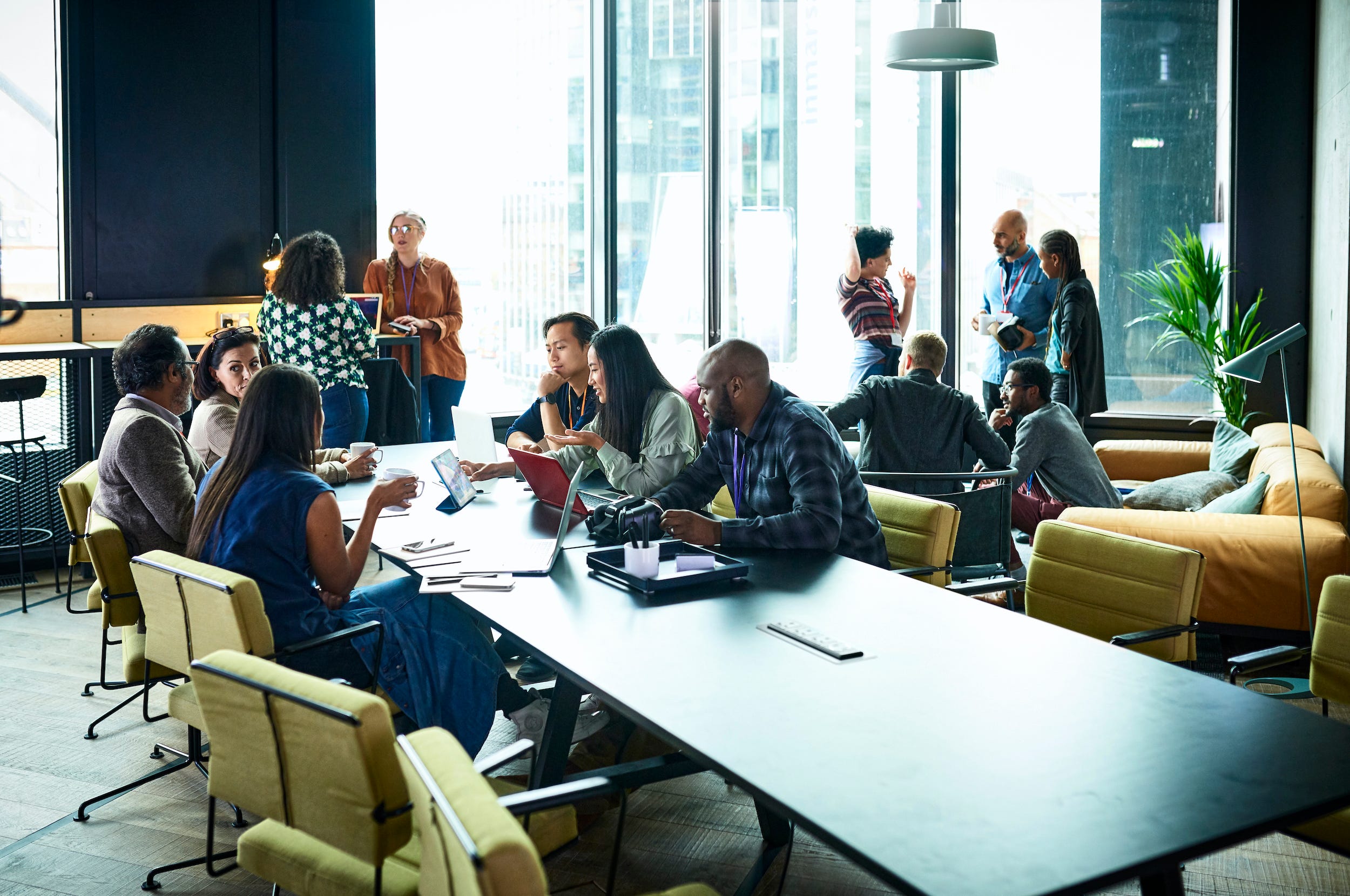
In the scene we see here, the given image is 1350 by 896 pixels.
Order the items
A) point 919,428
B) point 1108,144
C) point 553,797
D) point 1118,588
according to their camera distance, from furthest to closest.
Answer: point 1108,144 → point 919,428 → point 1118,588 → point 553,797

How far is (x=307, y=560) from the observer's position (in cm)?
297

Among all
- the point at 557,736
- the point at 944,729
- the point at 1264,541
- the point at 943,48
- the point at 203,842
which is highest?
the point at 943,48

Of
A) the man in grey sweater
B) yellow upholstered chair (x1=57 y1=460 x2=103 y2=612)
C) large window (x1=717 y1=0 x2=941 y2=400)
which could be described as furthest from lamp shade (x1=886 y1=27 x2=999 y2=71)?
yellow upholstered chair (x1=57 y1=460 x2=103 y2=612)

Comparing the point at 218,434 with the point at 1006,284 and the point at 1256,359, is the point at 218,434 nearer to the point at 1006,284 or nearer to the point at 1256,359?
the point at 1256,359

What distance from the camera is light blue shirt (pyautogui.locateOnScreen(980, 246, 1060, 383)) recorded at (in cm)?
703

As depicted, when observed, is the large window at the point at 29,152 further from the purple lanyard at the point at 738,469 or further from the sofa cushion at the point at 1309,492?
the sofa cushion at the point at 1309,492

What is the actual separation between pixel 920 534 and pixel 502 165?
5701 mm

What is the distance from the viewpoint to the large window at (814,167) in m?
8.28

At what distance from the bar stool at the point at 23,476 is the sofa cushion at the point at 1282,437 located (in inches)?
229

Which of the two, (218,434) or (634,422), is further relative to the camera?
(218,434)

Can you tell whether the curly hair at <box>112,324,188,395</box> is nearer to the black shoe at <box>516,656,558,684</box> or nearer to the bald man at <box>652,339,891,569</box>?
the black shoe at <box>516,656,558,684</box>

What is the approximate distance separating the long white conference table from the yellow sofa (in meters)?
2.04

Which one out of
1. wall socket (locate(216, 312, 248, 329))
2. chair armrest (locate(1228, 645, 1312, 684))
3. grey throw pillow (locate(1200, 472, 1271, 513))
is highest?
wall socket (locate(216, 312, 248, 329))

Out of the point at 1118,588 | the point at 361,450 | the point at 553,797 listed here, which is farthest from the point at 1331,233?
the point at 553,797
